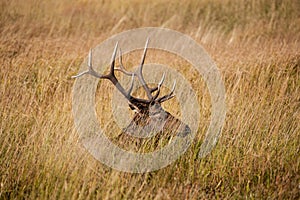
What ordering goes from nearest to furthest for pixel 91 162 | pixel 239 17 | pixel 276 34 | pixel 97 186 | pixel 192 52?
pixel 97 186 < pixel 91 162 < pixel 192 52 < pixel 276 34 < pixel 239 17

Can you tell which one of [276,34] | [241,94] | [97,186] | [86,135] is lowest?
[97,186]

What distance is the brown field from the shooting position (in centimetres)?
303

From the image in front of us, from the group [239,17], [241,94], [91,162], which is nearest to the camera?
[91,162]

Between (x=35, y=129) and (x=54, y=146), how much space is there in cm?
32

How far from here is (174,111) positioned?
4414mm

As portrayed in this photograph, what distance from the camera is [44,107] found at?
451cm

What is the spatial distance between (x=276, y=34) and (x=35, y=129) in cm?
656

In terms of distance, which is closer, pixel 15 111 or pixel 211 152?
pixel 211 152

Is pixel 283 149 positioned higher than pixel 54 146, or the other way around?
pixel 283 149

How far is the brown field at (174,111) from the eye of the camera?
3.03 m

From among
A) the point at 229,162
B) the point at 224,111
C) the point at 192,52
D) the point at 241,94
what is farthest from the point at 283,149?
the point at 192,52

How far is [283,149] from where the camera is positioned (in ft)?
11.6

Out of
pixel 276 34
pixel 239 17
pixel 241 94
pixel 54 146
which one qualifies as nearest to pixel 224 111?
pixel 241 94

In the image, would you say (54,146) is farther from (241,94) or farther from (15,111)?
(241,94)
